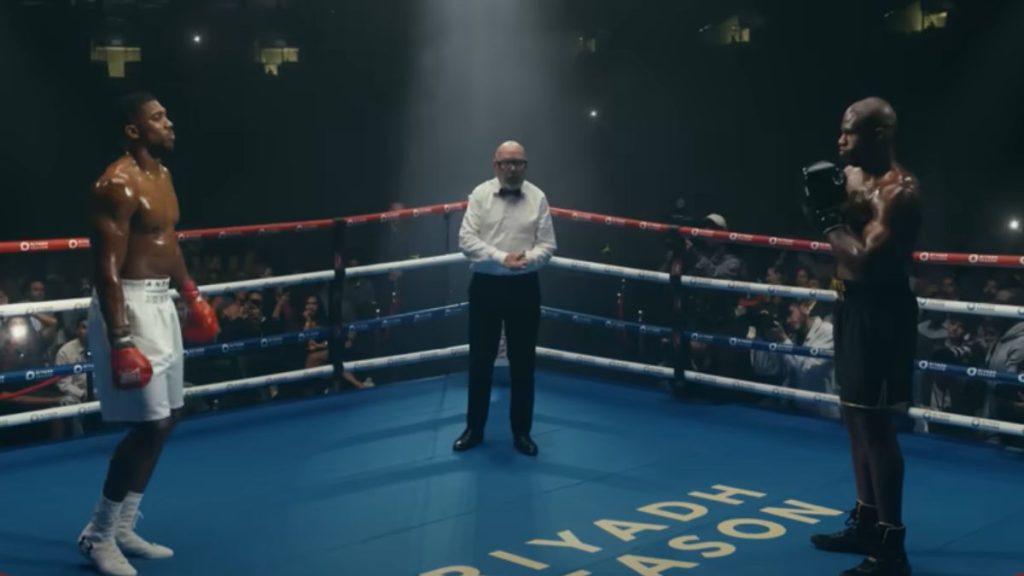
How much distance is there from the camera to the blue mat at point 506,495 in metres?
4.02

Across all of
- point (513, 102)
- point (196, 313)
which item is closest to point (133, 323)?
point (196, 313)

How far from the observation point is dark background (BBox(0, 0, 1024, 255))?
441 inches

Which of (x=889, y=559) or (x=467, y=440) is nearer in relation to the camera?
(x=889, y=559)

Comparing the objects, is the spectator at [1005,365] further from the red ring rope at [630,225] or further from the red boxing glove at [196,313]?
the red boxing glove at [196,313]

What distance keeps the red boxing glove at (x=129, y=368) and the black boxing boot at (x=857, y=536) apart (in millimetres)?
2231

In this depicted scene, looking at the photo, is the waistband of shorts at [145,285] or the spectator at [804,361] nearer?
the waistband of shorts at [145,285]

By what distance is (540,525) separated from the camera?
14.3 ft

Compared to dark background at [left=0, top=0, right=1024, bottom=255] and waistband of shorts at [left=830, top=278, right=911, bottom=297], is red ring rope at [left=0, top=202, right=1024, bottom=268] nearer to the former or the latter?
waistband of shorts at [left=830, top=278, right=911, bottom=297]

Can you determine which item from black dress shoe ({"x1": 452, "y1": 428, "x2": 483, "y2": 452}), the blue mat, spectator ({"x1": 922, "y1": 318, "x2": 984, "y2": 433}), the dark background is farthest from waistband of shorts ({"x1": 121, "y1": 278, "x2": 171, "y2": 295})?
the dark background

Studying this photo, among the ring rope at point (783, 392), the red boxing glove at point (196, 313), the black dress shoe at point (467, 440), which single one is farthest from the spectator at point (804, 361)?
the red boxing glove at point (196, 313)

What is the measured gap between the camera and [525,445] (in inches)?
210

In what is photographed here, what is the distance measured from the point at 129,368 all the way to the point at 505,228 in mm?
1985

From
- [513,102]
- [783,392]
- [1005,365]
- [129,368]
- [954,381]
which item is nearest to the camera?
[129,368]

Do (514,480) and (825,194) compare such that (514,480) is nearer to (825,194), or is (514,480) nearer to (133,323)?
(133,323)
